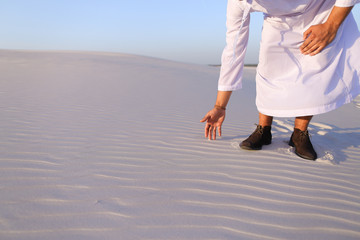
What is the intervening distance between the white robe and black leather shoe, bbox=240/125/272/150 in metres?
0.29

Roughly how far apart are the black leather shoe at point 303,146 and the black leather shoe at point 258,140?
0.87 ft

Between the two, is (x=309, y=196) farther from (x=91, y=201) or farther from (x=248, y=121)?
(x=248, y=121)

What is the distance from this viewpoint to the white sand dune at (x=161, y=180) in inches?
53.6

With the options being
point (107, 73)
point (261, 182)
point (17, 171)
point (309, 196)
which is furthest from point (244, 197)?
point (107, 73)

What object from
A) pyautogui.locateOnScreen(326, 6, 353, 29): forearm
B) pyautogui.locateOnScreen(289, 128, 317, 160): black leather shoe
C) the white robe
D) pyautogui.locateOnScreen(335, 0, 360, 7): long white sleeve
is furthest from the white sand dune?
pyautogui.locateOnScreen(335, 0, 360, 7): long white sleeve

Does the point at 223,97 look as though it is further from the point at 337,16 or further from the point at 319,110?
the point at 337,16

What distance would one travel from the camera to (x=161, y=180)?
1.82 metres

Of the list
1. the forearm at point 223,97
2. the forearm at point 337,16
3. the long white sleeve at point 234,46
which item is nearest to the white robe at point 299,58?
the long white sleeve at point 234,46

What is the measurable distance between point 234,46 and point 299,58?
0.59 m

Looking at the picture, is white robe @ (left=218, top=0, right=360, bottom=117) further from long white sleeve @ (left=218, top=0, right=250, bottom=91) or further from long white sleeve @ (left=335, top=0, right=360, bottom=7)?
long white sleeve @ (left=335, top=0, right=360, bottom=7)

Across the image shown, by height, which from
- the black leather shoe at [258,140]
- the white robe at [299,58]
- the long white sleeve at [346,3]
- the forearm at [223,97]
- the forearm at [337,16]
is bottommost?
the black leather shoe at [258,140]

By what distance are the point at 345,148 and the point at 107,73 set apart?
6464 mm

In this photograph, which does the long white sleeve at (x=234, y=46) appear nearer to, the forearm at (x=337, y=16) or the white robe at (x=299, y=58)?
the white robe at (x=299, y=58)

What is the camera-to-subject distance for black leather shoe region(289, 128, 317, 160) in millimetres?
2324
